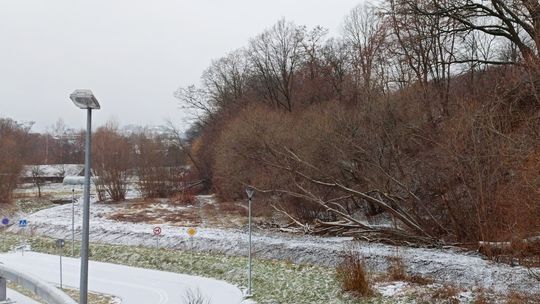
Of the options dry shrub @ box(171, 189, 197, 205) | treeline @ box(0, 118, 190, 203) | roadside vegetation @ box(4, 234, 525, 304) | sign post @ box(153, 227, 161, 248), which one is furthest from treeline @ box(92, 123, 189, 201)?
roadside vegetation @ box(4, 234, 525, 304)

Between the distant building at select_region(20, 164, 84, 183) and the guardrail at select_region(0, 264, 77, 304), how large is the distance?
168ft

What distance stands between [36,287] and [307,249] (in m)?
17.6

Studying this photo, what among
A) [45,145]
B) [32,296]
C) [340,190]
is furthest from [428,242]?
[45,145]

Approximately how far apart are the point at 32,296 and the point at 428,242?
18750mm

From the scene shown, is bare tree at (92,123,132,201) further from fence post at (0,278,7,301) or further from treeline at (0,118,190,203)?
fence post at (0,278,7,301)

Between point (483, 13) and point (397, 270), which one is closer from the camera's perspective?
point (397, 270)

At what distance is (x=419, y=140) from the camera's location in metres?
26.2

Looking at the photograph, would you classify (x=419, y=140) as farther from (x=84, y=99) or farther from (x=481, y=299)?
(x=84, y=99)

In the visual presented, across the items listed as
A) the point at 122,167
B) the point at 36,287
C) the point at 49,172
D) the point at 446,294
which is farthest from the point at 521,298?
the point at 49,172

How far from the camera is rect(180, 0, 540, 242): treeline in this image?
17734 millimetres

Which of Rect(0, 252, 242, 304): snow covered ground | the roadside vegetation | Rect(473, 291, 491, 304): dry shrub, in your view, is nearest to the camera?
Rect(473, 291, 491, 304): dry shrub

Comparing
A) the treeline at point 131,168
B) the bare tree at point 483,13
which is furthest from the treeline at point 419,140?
the treeline at point 131,168

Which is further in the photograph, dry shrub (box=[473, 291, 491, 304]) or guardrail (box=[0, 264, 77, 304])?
dry shrub (box=[473, 291, 491, 304])

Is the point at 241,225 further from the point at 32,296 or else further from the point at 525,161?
the point at 32,296
